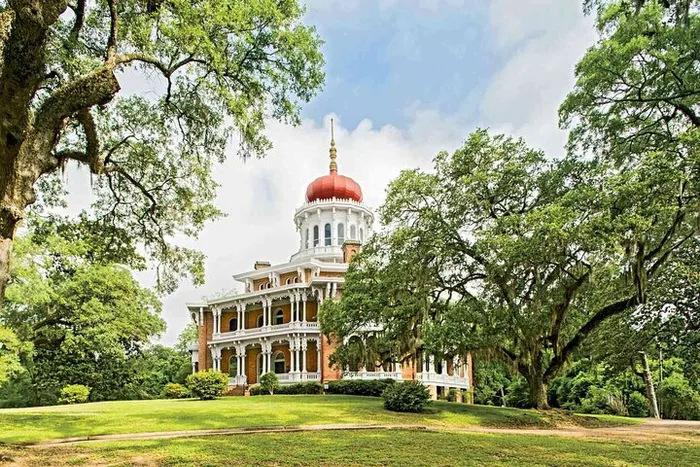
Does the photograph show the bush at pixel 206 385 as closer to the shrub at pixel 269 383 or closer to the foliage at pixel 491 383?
the shrub at pixel 269 383

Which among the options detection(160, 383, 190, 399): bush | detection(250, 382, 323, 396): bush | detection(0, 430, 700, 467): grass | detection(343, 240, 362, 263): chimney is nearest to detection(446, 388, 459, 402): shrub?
detection(250, 382, 323, 396): bush

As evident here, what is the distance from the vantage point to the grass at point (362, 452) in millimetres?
10919

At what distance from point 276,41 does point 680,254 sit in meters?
17.6

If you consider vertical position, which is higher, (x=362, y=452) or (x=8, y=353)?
(x=8, y=353)

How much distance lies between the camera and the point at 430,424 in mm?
20078

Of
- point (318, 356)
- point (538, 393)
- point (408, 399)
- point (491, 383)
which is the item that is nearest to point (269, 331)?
point (318, 356)

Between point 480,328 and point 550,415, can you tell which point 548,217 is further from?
point 550,415

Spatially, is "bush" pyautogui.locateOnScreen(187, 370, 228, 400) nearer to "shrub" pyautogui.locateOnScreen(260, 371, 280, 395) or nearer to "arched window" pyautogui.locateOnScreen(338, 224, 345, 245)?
"shrub" pyautogui.locateOnScreen(260, 371, 280, 395)

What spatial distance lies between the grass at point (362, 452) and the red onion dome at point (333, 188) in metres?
39.9

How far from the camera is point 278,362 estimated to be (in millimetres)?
46250

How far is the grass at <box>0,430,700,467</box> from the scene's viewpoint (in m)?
10.9

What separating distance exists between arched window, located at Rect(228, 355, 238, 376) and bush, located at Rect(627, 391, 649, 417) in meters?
29.5

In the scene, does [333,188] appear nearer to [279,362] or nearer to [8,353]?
[279,362]

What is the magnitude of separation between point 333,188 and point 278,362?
17100 millimetres
